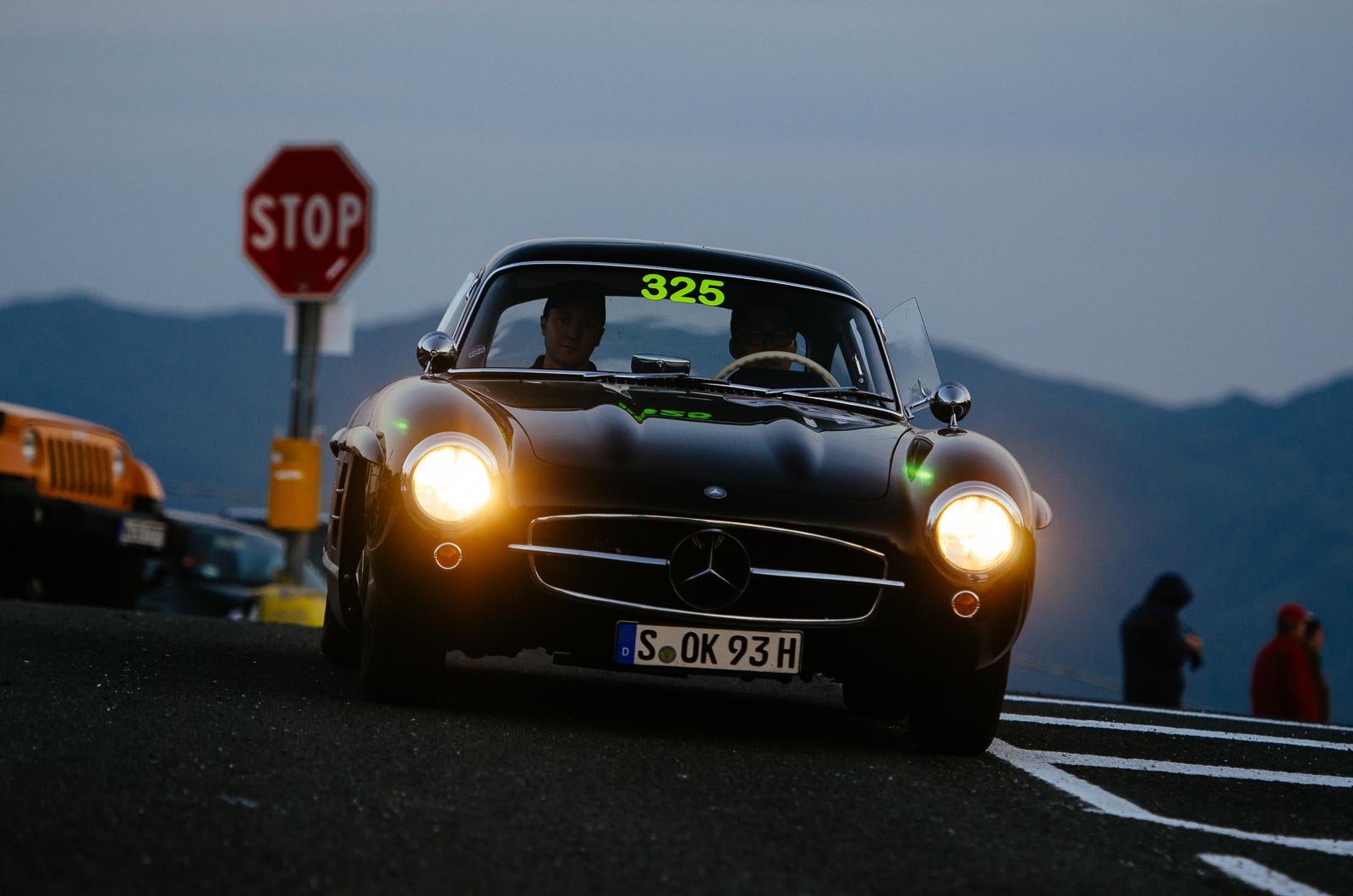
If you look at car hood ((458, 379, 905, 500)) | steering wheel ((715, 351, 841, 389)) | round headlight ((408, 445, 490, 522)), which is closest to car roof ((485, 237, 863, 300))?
steering wheel ((715, 351, 841, 389))

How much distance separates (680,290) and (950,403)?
1116mm

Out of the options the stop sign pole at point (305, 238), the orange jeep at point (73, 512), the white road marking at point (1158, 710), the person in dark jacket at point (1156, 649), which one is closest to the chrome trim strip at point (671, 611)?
the white road marking at point (1158, 710)

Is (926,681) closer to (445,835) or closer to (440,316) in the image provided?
(445,835)

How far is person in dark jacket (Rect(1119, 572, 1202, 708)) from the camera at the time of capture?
13.9 m

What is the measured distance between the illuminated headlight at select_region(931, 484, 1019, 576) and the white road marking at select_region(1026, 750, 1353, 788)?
815 mm

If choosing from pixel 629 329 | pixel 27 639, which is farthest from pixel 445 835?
pixel 27 639

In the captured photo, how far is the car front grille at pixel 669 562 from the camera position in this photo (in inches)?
216

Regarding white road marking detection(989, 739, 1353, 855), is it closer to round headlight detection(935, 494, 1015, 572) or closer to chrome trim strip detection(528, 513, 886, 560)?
round headlight detection(935, 494, 1015, 572)

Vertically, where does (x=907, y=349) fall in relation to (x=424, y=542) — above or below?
above

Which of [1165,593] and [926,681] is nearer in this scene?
[926,681]

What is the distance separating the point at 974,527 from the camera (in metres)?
5.69

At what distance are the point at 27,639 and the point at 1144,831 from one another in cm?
499

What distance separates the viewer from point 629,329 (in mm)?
7055

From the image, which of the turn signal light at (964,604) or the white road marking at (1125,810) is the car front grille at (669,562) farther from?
Result: the white road marking at (1125,810)
